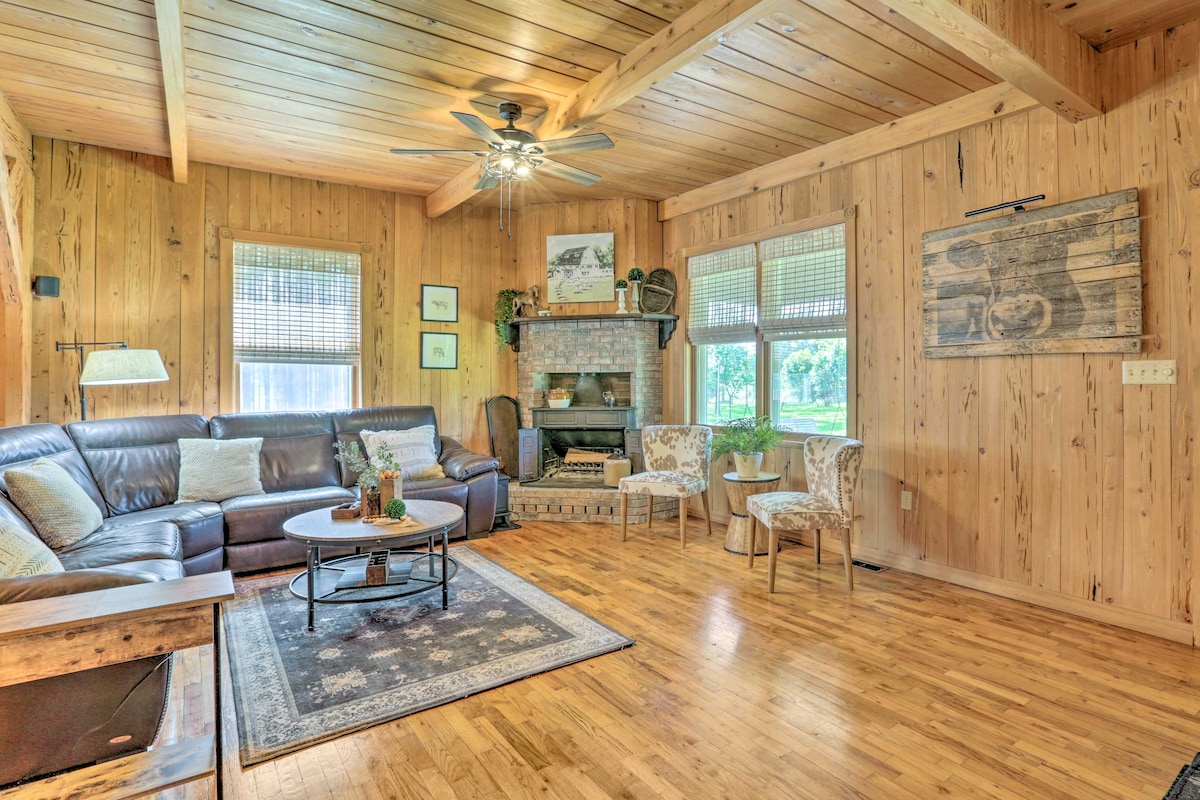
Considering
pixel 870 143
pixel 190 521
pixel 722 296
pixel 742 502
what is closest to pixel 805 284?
pixel 722 296

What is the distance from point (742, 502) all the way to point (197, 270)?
14.3 ft

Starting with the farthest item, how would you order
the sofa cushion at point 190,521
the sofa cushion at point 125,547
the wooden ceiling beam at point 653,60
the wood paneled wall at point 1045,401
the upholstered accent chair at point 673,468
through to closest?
the upholstered accent chair at point 673,468 → the sofa cushion at point 190,521 → the wood paneled wall at point 1045,401 → the sofa cushion at point 125,547 → the wooden ceiling beam at point 653,60

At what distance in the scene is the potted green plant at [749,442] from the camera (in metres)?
4.28

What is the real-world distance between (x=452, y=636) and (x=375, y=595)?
732mm

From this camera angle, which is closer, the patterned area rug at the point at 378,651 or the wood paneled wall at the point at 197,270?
the patterned area rug at the point at 378,651

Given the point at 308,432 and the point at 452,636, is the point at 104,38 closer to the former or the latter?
the point at 308,432

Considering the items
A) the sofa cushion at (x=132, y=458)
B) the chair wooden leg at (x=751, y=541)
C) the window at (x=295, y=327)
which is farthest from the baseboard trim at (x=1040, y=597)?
the sofa cushion at (x=132, y=458)

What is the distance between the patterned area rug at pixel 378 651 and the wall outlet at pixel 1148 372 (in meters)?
2.69

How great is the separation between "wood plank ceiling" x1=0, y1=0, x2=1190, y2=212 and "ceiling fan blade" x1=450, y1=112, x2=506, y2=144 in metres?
0.25

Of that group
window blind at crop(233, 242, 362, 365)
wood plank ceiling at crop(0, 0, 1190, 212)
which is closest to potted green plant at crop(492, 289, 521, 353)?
window blind at crop(233, 242, 362, 365)

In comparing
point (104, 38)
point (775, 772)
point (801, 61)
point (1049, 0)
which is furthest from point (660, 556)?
point (104, 38)

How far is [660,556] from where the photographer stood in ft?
13.9

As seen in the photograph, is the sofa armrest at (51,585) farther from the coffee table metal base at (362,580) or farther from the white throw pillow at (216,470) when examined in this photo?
the white throw pillow at (216,470)

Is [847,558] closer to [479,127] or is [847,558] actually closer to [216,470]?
[479,127]
